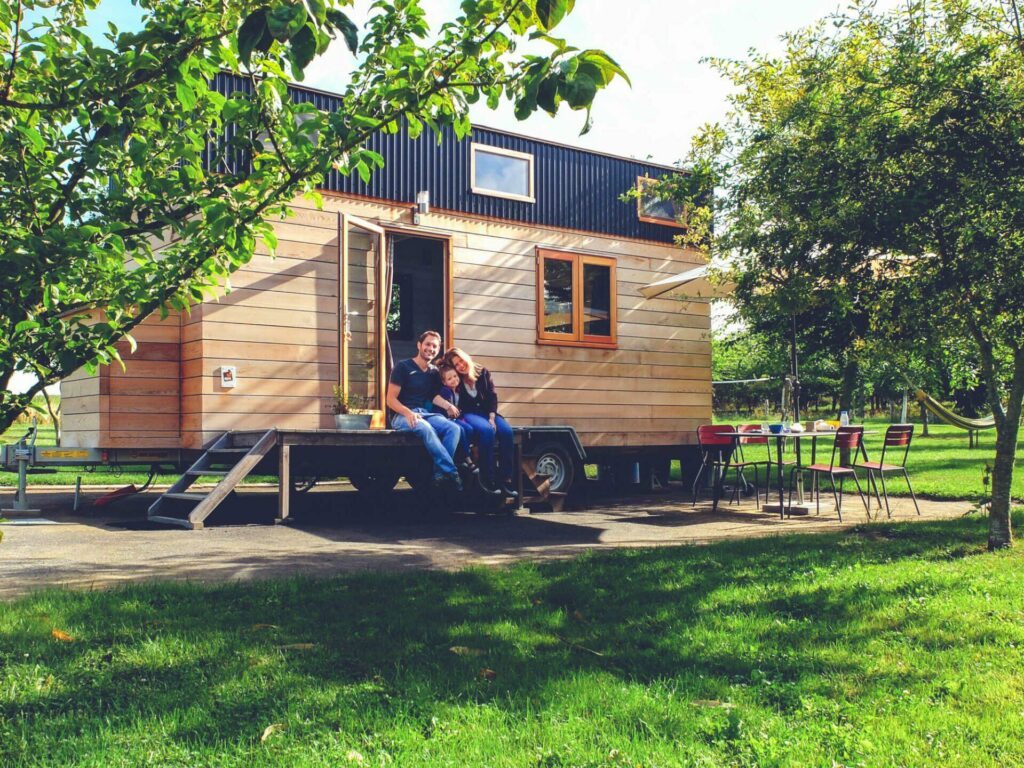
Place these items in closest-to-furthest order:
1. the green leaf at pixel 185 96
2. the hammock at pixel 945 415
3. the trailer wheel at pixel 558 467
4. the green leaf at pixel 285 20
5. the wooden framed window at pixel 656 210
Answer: the green leaf at pixel 285 20, the green leaf at pixel 185 96, the trailer wheel at pixel 558 467, the wooden framed window at pixel 656 210, the hammock at pixel 945 415

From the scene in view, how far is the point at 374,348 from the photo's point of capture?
29.5 ft

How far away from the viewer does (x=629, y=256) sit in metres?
11.2

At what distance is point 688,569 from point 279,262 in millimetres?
5189

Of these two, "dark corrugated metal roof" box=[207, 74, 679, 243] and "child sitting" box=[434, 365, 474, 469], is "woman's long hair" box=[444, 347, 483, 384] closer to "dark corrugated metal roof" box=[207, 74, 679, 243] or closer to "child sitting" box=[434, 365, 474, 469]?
"child sitting" box=[434, 365, 474, 469]

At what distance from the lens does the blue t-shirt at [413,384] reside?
8219mm

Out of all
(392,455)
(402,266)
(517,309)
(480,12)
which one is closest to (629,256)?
(517,309)

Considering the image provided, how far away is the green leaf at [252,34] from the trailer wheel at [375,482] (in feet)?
28.9

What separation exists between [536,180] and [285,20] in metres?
9.05

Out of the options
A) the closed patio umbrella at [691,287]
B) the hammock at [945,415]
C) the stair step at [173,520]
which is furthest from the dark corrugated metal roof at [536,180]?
the hammock at [945,415]

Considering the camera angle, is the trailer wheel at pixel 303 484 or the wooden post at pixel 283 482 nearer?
the wooden post at pixel 283 482

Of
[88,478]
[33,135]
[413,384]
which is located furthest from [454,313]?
[33,135]

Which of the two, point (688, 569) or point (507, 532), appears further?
point (507, 532)

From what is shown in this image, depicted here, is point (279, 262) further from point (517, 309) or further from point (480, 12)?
point (480, 12)

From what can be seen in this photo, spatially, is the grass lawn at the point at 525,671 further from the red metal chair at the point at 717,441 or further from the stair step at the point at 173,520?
→ the red metal chair at the point at 717,441
